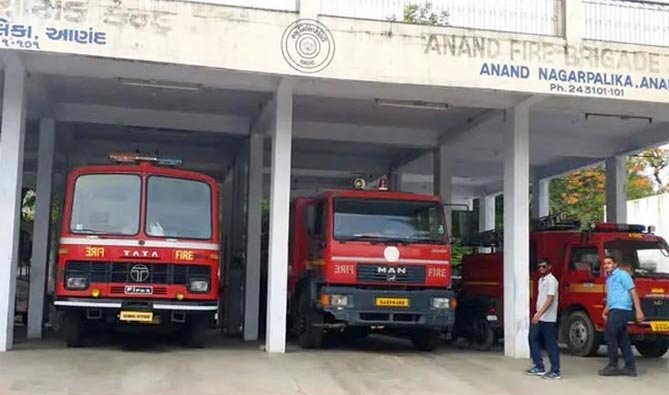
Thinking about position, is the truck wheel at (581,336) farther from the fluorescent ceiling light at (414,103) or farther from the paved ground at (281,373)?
the fluorescent ceiling light at (414,103)

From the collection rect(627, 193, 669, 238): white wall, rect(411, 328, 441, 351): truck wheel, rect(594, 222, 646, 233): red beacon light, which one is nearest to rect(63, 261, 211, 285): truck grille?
rect(411, 328, 441, 351): truck wheel

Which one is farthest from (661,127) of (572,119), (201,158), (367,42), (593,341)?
(201,158)

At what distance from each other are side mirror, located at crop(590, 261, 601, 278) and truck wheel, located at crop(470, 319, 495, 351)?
2.07 m

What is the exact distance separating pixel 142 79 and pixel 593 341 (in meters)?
8.59

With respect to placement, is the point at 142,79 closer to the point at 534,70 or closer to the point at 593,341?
the point at 534,70

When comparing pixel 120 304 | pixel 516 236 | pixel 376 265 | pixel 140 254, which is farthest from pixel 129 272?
pixel 516 236

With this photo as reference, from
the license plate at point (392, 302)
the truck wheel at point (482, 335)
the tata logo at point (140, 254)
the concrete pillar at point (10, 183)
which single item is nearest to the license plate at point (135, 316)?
the tata logo at point (140, 254)

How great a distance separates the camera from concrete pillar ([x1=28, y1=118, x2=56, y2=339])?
1468 centimetres

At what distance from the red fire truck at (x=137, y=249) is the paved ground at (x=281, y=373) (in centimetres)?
66

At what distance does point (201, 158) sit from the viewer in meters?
20.5

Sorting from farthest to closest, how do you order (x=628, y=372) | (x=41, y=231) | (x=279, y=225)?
(x=41, y=231)
(x=279, y=225)
(x=628, y=372)

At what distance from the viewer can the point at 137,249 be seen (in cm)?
1189

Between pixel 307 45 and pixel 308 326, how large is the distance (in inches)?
177

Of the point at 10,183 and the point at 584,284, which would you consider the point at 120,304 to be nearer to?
the point at 10,183
